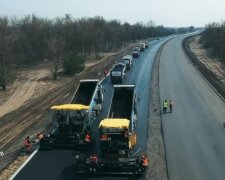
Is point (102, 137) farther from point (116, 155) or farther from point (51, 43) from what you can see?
point (51, 43)

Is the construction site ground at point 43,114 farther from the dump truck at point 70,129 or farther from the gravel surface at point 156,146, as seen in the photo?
the dump truck at point 70,129

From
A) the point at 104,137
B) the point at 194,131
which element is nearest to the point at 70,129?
the point at 104,137

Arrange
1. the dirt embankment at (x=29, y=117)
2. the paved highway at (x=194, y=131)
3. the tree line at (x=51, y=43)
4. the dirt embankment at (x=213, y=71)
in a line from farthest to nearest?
1. the tree line at (x=51, y=43)
2. the dirt embankment at (x=213, y=71)
3. the dirt embankment at (x=29, y=117)
4. the paved highway at (x=194, y=131)

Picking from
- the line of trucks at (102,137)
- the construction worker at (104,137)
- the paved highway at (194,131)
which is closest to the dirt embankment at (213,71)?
the paved highway at (194,131)

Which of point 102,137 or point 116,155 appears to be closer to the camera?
point 116,155

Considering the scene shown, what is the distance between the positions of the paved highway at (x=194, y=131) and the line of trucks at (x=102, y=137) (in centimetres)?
241

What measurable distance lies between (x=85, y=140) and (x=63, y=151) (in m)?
1.58

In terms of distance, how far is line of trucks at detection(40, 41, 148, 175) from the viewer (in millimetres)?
22734

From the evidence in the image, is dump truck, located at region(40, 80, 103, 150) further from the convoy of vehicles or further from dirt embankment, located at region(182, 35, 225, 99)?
dirt embankment, located at region(182, 35, 225, 99)

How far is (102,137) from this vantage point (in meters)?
24.3

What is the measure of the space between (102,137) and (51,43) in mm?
42212

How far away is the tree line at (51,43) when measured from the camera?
61094 mm

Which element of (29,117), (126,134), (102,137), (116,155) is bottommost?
(29,117)

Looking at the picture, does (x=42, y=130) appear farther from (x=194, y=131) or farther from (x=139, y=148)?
(x=194, y=131)
